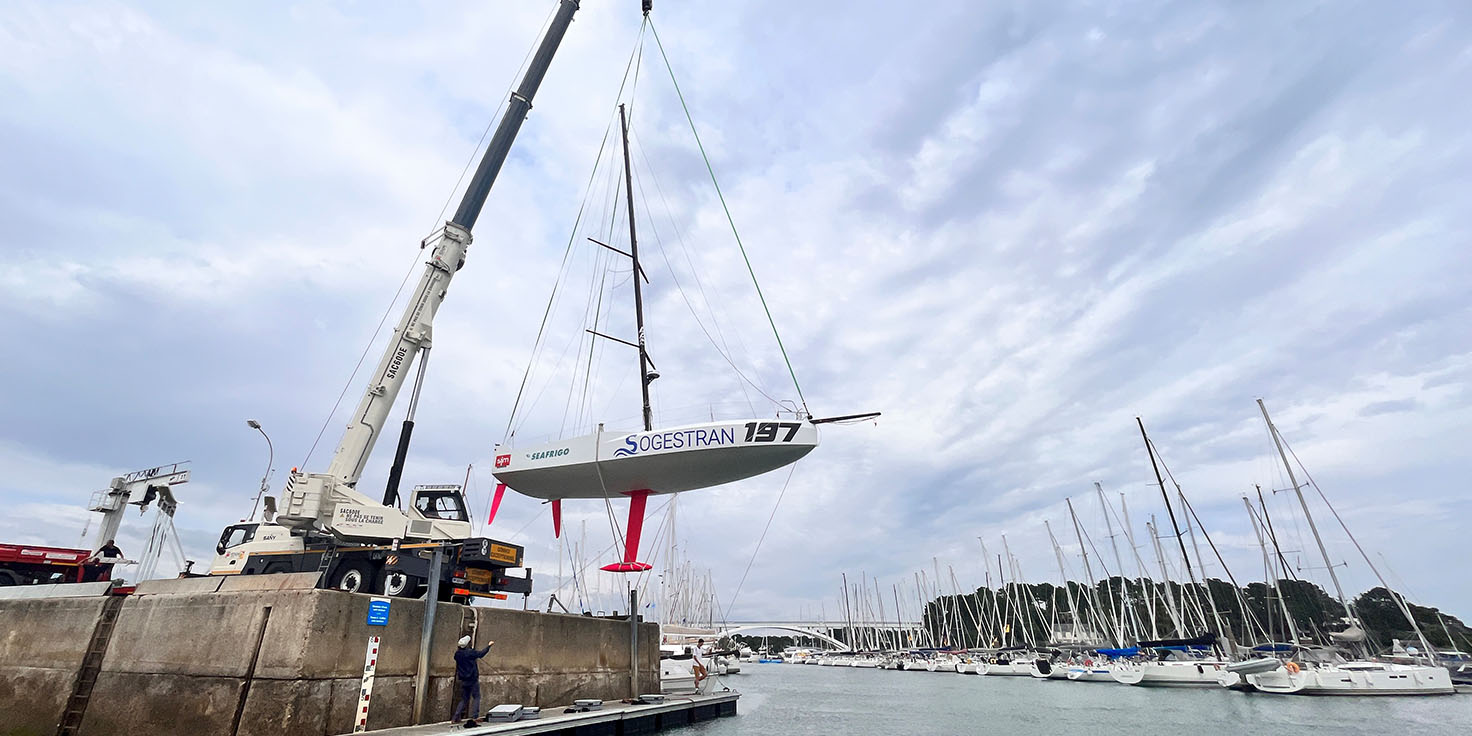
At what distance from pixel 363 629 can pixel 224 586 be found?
253cm

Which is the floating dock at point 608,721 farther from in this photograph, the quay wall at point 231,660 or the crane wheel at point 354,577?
the crane wheel at point 354,577

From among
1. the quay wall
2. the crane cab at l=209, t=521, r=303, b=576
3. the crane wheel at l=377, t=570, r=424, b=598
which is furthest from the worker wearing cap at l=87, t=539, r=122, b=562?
the crane wheel at l=377, t=570, r=424, b=598

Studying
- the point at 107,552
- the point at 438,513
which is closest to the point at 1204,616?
the point at 438,513

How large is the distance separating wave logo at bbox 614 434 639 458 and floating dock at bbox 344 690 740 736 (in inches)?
225

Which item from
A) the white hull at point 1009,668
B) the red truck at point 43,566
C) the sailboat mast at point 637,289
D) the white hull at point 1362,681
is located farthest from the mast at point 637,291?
the white hull at point 1009,668

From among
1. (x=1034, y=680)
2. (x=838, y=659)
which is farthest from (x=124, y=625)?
(x=838, y=659)

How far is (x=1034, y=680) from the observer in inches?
1886

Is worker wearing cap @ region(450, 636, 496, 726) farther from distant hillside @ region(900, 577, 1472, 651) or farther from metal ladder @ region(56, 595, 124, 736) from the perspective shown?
distant hillside @ region(900, 577, 1472, 651)

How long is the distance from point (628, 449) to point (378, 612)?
7.02 meters

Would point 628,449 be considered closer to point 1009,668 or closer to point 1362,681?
point 1362,681

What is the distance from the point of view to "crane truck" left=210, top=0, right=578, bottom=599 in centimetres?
1312

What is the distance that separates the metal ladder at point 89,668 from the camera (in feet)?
34.1

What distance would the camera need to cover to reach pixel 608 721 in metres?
13.0

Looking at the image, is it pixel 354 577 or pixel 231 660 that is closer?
A: pixel 231 660
